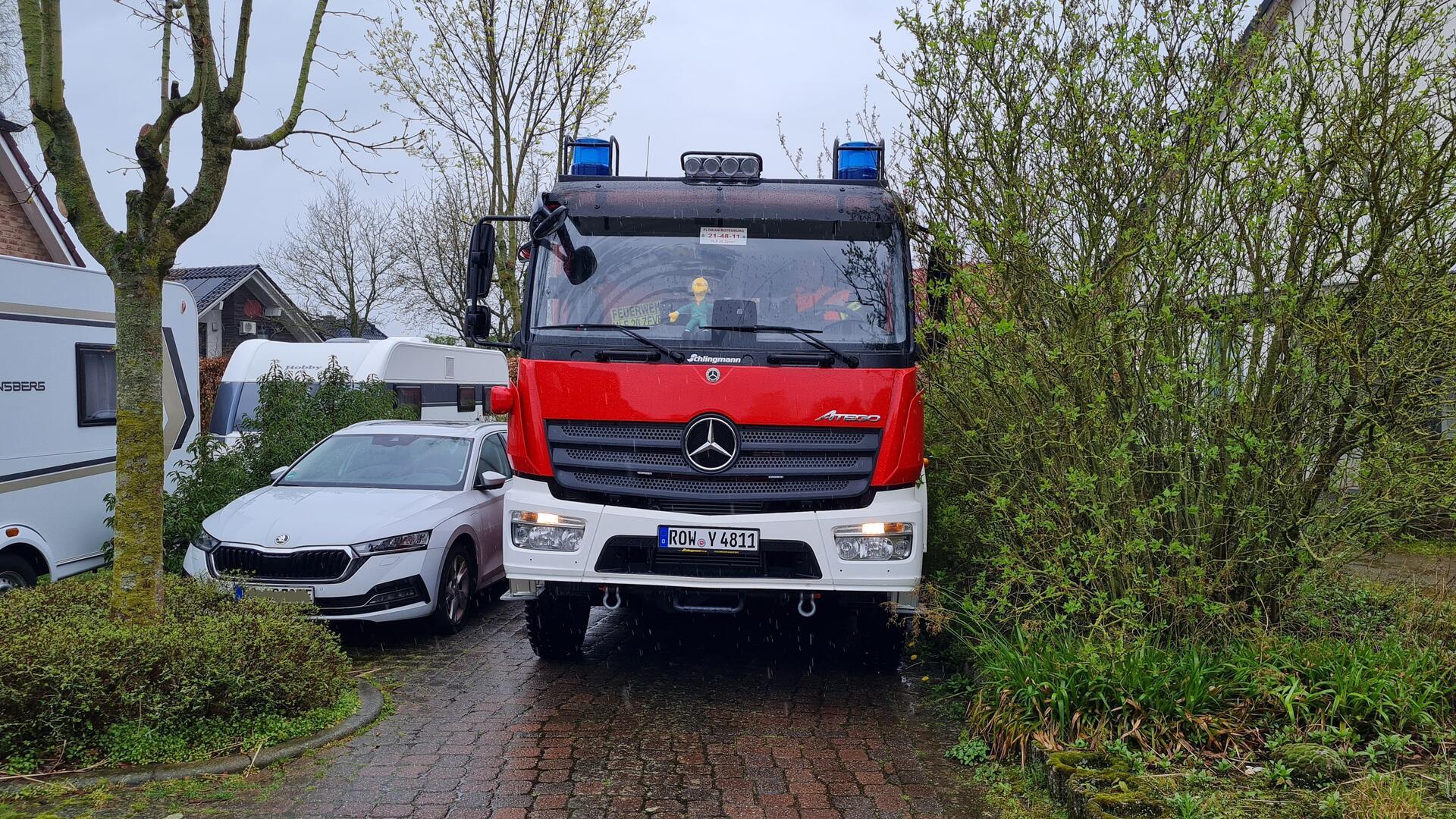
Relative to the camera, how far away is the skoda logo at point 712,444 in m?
6.04

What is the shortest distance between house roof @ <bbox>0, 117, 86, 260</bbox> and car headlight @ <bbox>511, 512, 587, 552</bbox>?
15.9 meters

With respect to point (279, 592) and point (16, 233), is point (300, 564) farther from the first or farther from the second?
point (16, 233)

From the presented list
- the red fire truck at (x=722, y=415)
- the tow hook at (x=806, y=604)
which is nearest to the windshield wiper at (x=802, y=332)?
the red fire truck at (x=722, y=415)

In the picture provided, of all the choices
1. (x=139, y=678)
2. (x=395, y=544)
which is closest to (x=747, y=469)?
(x=395, y=544)

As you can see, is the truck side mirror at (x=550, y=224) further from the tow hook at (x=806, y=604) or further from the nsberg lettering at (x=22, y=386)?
the nsberg lettering at (x=22, y=386)

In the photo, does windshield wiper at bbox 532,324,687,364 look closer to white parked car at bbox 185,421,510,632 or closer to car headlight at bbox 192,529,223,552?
white parked car at bbox 185,421,510,632

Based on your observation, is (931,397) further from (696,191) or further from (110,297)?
(110,297)

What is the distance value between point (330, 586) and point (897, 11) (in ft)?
16.2

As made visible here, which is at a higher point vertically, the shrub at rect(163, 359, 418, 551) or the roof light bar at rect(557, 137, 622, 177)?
the roof light bar at rect(557, 137, 622, 177)

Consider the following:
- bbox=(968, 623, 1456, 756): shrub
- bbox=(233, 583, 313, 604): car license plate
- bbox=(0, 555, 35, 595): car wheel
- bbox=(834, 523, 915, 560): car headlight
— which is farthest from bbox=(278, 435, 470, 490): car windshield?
A: bbox=(968, 623, 1456, 756): shrub

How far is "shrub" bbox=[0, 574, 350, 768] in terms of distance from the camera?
15.9ft

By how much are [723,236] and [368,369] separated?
11132 mm

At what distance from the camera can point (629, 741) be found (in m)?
5.52

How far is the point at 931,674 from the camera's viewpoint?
7.02 meters
